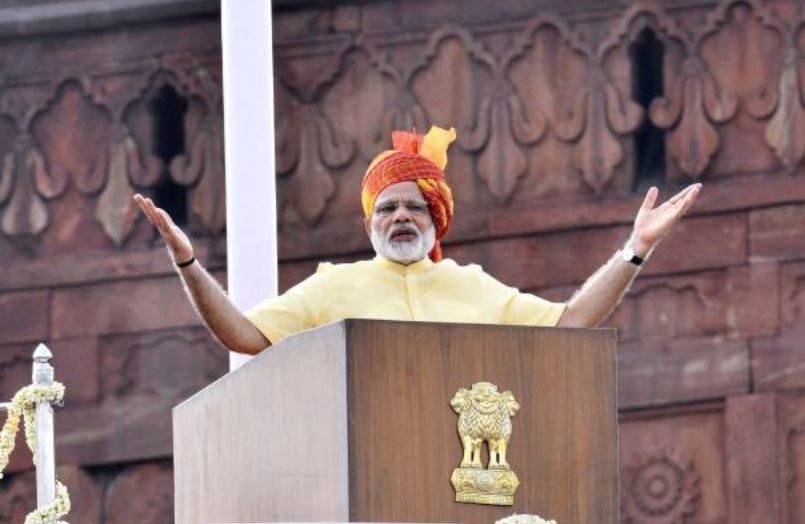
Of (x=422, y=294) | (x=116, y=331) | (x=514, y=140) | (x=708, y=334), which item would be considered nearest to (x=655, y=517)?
(x=708, y=334)

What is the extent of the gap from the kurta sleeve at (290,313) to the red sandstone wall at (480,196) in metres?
4.50

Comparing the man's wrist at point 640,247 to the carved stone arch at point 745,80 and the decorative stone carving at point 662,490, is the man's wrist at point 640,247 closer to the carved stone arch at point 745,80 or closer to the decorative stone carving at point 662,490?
the decorative stone carving at point 662,490

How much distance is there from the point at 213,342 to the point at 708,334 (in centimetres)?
159

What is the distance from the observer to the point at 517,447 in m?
4.86

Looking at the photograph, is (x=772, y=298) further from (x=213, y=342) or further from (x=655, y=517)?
(x=213, y=342)

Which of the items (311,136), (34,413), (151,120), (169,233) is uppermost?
(151,120)

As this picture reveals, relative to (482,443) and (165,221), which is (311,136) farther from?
(482,443)

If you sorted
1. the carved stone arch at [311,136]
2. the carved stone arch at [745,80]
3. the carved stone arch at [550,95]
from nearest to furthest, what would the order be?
the carved stone arch at [745,80]
the carved stone arch at [550,95]
the carved stone arch at [311,136]

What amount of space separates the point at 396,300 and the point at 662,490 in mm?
4634

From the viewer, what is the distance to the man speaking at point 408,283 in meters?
5.25

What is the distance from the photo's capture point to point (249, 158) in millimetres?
6492

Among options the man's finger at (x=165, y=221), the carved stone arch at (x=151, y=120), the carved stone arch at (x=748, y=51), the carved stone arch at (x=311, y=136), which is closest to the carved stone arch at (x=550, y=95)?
the carved stone arch at (x=748, y=51)

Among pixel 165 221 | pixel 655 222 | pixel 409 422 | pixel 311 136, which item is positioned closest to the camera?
pixel 409 422

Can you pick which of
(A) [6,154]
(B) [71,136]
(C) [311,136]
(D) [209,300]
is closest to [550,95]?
(C) [311,136]
